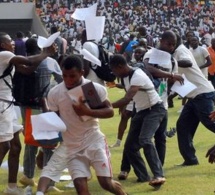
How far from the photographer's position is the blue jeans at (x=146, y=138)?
7.80 m

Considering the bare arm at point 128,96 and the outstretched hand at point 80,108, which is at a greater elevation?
the outstretched hand at point 80,108

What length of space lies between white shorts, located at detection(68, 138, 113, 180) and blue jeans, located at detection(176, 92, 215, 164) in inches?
124

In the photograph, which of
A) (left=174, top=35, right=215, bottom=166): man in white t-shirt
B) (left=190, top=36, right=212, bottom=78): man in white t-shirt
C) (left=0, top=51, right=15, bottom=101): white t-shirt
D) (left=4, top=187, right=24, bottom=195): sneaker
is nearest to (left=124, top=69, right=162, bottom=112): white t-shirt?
(left=174, top=35, right=215, bottom=166): man in white t-shirt

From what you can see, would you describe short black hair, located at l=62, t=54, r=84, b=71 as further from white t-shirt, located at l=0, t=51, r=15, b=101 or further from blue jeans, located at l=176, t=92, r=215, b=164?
blue jeans, located at l=176, t=92, r=215, b=164

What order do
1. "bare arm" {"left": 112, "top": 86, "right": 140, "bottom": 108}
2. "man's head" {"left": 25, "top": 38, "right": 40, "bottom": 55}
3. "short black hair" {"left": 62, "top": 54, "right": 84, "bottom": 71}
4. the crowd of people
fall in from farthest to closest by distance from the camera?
1. "man's head" {"left": 25, "top": 38, "right": 40, "bottom": 55}
2. "bare arm" {"left": 112, "top": 86, "right": 140, "bottom": 108}
3. the crowd of people
4. "short black hair" {"left": 62, "top": 54, "right": 84, "bottom": 71}

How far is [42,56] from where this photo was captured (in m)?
6.87

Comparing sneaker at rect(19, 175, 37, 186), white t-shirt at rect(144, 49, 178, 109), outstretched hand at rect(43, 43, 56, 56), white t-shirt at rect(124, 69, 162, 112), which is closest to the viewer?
outstretched hand at rect(43, 43, 56, 56)

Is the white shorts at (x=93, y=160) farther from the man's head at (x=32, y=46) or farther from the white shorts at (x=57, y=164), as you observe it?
the man's head at (x=32, y=46)

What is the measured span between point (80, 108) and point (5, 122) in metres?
1.56

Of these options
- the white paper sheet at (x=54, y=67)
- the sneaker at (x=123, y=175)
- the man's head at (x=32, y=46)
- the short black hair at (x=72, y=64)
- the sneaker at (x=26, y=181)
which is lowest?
the sneaker at (x=123, y=175)

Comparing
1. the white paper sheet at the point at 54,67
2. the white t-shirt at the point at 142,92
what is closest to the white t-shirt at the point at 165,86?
the white t-shirt at the point at 142,92

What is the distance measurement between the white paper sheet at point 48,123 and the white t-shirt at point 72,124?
207 millimetres

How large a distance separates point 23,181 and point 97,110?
2316mm

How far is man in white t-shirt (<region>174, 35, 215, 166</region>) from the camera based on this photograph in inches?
358
